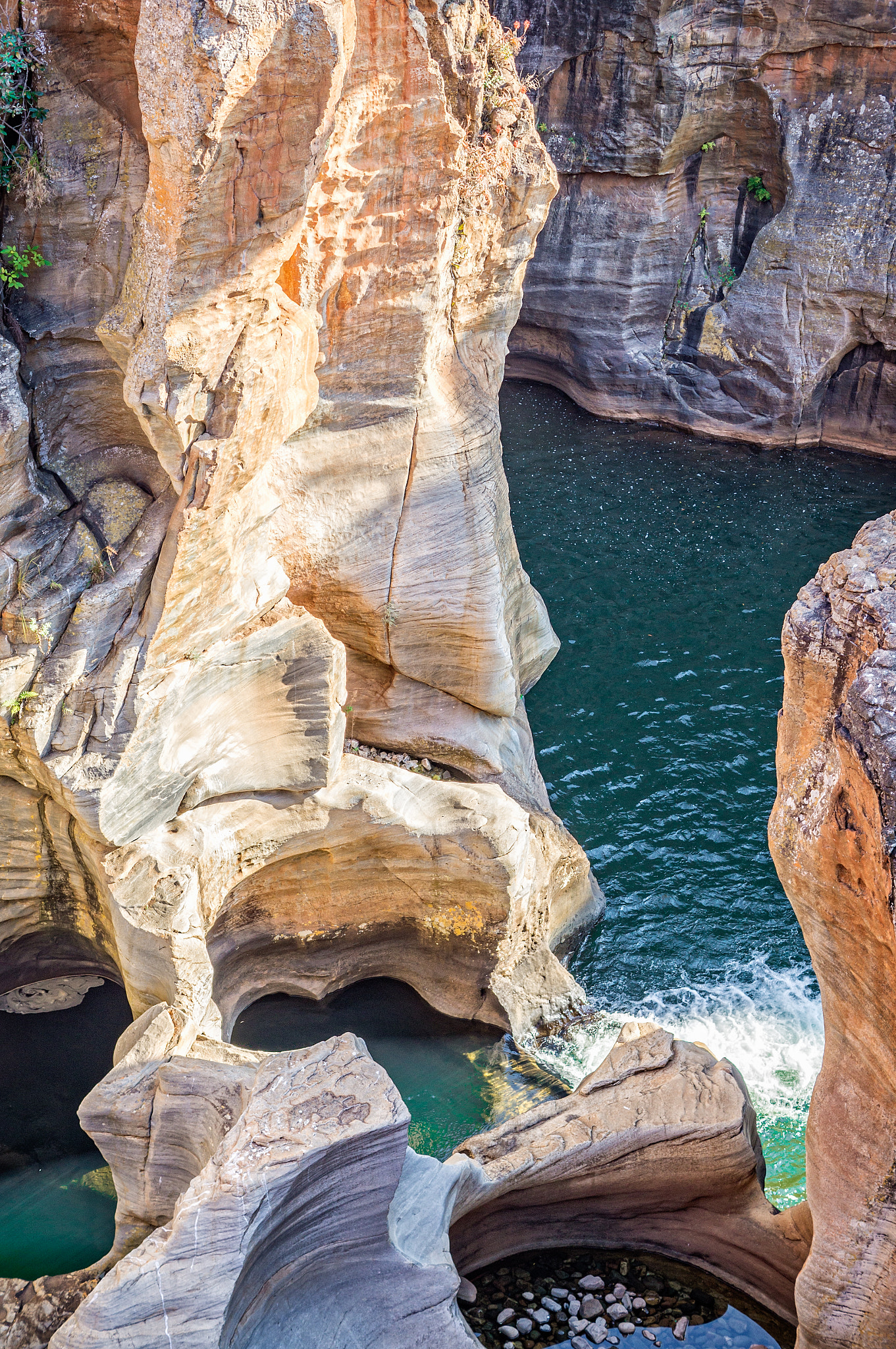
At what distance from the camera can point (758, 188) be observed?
71.9 feet

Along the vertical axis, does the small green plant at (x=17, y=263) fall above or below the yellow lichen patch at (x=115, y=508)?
above

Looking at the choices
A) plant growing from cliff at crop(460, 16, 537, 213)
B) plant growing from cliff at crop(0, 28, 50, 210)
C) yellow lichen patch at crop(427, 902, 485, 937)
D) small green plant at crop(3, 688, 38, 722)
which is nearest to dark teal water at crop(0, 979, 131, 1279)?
yellow lichen patch at crop(427, 902, 485, 937)

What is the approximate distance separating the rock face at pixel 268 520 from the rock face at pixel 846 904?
4.20 m

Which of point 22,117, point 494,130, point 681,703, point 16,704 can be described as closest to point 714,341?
point 681,703

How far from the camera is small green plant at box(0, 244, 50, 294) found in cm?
820

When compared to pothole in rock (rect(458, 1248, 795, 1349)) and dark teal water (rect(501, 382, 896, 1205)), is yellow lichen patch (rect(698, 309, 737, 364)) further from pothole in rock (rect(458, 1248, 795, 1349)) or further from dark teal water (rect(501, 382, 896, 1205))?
pothole in rock (rect(458, 1248, 795, 1349))

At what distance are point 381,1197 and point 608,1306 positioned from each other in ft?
7.90

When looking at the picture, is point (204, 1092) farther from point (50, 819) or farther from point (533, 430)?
point (533, 430)

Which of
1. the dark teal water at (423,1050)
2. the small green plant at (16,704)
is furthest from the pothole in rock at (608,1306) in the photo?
the small green plant at (16,704)

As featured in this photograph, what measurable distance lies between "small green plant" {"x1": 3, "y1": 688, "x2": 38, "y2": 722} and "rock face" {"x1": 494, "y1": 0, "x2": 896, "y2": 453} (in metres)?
17.4

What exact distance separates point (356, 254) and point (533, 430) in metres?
13.1

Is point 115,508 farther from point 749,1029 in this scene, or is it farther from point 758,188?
point 758,188

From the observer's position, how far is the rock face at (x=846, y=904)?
5.56 m

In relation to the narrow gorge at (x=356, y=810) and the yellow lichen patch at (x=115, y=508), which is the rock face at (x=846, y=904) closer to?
the narrow gorge at (x=356, y=810)
